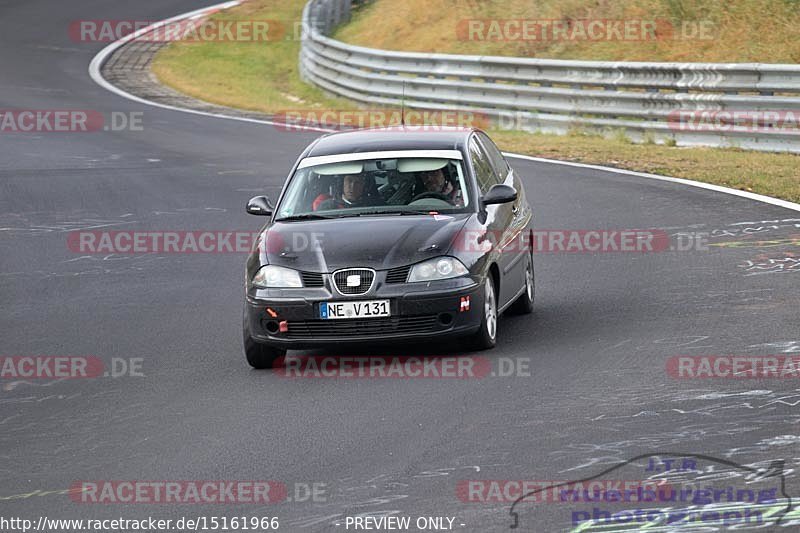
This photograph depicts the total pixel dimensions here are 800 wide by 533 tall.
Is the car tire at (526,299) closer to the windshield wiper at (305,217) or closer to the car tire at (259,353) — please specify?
the windshield wiper at (305,217)

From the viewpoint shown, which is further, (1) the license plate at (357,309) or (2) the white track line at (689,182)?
(2) the white track line at (689,182)

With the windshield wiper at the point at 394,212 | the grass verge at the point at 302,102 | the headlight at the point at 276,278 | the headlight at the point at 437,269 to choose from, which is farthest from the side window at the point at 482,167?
the grass verge at the point at 302,102

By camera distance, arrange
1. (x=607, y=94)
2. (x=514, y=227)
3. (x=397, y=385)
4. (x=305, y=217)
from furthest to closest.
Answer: (x=607, y=94) → (x=514, y=227) → (x=305, y=217) → (x=397, y=385)

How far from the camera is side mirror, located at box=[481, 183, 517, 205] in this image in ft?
33.9

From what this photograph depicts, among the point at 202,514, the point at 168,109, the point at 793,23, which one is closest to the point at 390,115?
the point at 168,109

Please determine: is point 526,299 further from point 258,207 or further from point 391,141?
point 258,207

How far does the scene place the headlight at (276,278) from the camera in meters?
9.72

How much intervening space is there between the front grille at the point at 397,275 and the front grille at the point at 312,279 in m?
0.44

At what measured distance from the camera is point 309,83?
32688mm

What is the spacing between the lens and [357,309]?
9523 mm

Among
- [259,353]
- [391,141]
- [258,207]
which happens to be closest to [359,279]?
[259,353]

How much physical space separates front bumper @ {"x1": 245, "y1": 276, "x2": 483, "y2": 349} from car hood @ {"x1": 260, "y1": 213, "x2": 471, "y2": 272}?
0.19 m

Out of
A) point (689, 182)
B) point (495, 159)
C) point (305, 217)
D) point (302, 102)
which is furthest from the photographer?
point (302, 102)

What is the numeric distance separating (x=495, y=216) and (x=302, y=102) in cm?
2055
